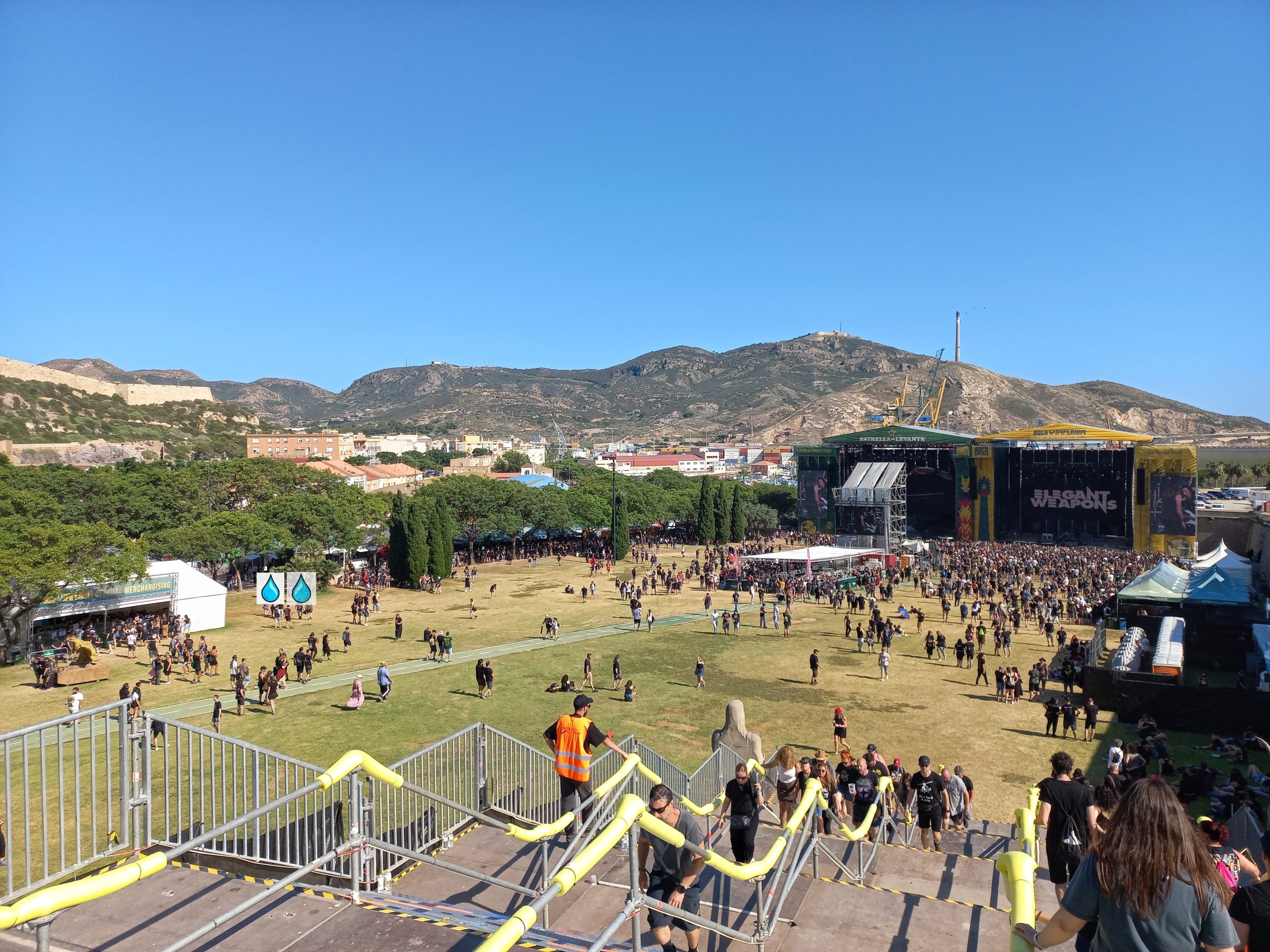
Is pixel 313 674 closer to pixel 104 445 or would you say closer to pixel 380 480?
pixel 380 480

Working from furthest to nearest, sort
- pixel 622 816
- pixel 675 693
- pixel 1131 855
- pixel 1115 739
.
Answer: pixel 675 693
pixel 1115 739
pixel 622 816
pixel 1131 855

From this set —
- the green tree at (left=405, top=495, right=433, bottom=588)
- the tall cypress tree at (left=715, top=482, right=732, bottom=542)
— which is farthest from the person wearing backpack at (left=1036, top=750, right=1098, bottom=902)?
the tall cypress tree at (left=715, top=482, right=732, bottom=542)

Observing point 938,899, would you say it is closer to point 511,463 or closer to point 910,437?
point 910,437

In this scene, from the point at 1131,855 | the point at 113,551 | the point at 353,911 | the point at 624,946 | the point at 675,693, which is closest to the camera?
the point at 1131,855

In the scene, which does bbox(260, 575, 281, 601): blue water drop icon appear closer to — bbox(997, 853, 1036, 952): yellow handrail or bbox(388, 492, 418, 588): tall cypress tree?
bbox(388, 492, 418, 588): tall cypress tree

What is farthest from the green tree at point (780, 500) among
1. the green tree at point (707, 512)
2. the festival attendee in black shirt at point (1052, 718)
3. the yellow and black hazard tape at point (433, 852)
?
the yellow and black hazard tape at point (433, 852)

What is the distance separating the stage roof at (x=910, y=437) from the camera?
2506 inches

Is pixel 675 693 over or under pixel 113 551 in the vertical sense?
under

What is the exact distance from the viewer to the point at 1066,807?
5676 mm

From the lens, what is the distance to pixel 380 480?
331ft

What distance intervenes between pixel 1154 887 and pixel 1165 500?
62.5 metres

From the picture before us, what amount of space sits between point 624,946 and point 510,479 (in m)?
55.2

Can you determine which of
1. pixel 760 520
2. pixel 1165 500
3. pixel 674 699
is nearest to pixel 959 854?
pixel 674 699

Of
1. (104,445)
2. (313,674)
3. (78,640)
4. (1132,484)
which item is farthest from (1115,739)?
(104,445)
